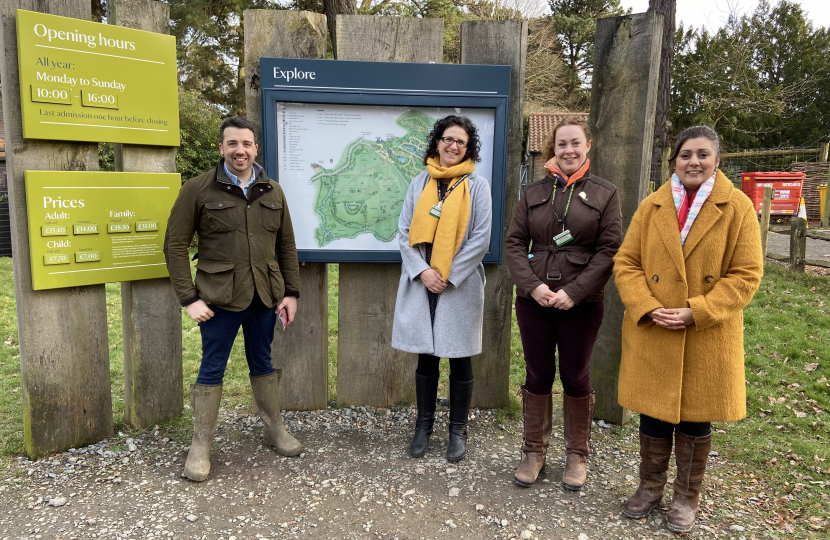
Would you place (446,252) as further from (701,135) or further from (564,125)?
(701,135)

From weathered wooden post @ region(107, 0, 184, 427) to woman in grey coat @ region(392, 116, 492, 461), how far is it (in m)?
1.65

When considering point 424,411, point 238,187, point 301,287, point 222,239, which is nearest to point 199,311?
point 222,239

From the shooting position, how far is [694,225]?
268cm

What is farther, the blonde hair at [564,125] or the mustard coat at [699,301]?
the blonde hair at [564,125]

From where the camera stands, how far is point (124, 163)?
360cm

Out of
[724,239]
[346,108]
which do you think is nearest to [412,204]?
[346,108]

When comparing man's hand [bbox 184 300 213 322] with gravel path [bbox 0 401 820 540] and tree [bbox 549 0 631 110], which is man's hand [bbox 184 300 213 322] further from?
tree [bbox 549 0 631 110]

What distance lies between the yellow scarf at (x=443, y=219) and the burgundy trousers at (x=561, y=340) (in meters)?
0.51

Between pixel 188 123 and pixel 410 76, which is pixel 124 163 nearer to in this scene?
pixel 410 76

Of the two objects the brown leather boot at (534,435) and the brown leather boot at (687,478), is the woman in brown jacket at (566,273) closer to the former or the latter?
the brown leather boot at (534,435)

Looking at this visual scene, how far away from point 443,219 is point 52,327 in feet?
8.18

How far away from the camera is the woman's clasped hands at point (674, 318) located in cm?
263

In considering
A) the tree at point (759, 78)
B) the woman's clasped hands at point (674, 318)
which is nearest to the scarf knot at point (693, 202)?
the woman's clasped hands at point (674, 318)

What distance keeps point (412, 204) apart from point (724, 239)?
1.73 m
